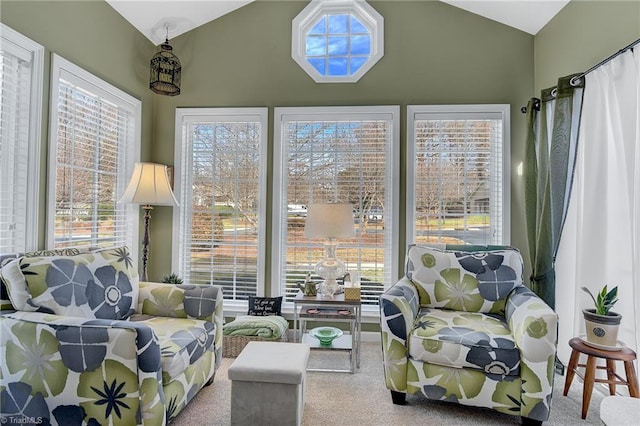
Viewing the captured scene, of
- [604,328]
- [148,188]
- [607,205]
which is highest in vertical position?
[148,188]

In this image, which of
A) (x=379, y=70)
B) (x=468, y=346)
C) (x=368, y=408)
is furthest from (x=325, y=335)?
(x=379, y=70)

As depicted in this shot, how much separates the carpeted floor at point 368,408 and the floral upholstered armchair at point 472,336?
122 millimetres

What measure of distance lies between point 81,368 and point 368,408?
1.56 meters

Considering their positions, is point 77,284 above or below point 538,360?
above

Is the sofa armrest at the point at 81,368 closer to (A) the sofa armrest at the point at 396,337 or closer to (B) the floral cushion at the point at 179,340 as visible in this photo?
(B) the floral cushion at the point at 179,340

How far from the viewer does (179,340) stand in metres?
1.97

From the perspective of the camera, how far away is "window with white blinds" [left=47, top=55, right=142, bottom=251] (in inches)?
96.0

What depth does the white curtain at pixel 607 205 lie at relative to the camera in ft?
6.82

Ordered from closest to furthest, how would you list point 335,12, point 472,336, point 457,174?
point 472,336 < point 457,174 < point 335,12

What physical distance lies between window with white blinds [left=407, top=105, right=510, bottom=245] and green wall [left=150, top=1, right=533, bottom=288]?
9 cm

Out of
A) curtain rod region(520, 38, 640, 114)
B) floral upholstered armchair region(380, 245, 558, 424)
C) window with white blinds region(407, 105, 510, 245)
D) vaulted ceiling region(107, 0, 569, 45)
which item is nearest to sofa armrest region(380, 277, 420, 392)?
floral upholstered armchair region(380, 245, 558, 424)

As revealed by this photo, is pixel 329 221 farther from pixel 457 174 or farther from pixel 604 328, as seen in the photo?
pixel 604 328

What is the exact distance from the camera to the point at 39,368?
1.62 m

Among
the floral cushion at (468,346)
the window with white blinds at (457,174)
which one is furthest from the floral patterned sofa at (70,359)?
the window with white blinds at (457,174)
